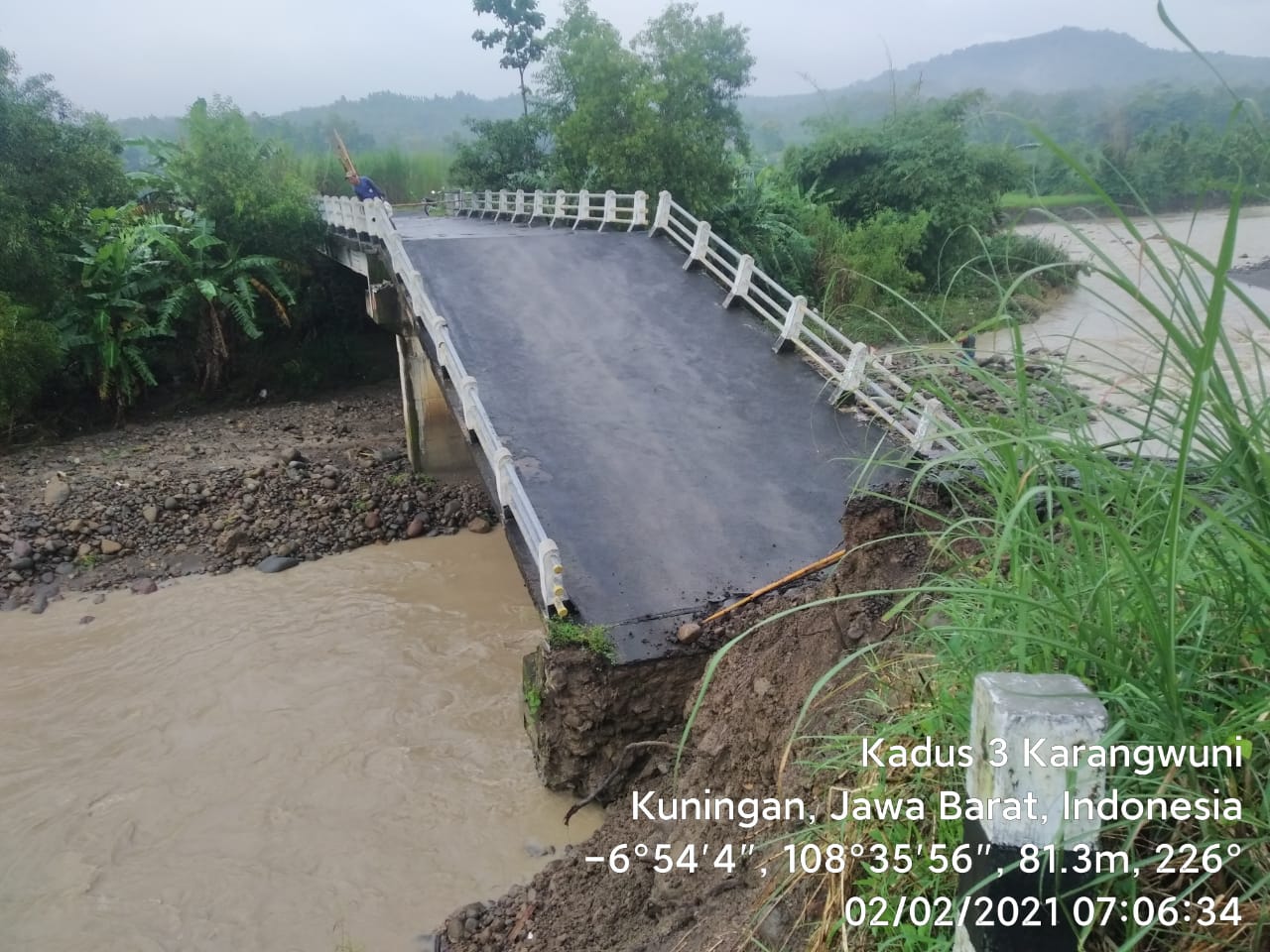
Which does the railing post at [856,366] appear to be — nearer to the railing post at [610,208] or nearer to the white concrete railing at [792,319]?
the white concrete railing at [792,319]

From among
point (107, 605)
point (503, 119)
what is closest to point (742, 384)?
point (107, 605)

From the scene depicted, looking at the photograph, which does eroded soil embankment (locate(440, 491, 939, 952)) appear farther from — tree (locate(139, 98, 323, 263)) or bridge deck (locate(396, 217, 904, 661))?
tree (locate(139, 98, 323, 263))

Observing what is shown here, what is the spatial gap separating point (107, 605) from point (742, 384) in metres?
9.00

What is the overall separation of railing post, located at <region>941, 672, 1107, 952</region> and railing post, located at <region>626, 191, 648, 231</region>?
13.7 m

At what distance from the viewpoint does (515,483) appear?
25.1 ft

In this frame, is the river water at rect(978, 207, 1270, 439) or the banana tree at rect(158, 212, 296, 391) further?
the banana tree at rect(158, 212, 296, 391)

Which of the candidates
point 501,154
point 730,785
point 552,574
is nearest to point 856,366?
point 552,574

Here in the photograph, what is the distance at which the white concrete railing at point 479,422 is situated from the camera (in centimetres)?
676

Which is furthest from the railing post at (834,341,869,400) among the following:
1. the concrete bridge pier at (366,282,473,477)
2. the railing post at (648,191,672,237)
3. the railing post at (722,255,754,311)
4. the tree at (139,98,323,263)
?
the tree at (139,98,323,263)

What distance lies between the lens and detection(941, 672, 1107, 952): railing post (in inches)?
76.4

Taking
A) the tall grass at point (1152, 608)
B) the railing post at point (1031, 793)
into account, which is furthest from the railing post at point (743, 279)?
the railing post at point (1031, 793)

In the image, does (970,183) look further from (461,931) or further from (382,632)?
(461,931)

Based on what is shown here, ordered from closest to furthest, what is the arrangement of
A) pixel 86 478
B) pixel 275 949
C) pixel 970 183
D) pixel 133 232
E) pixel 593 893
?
pixel 593 893
pixel 275 949
pixel 86 478
pixel 133 232
pixel 970 183

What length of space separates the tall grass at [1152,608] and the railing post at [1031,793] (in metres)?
0.09
